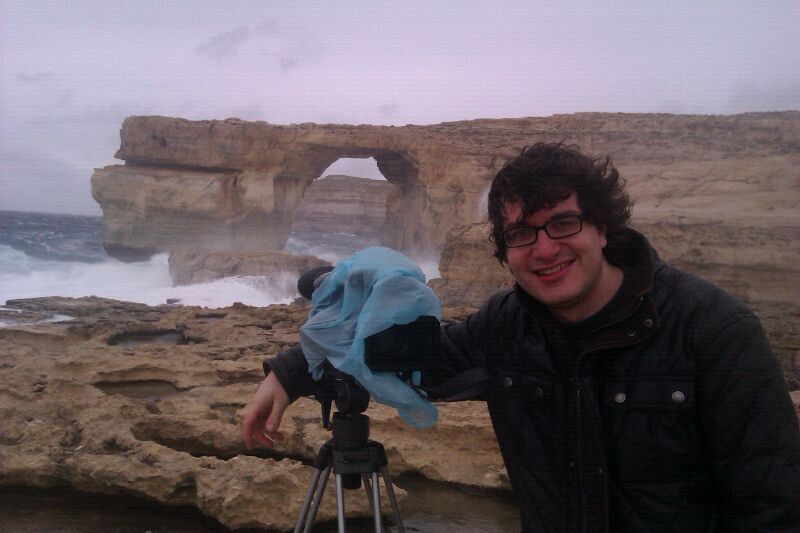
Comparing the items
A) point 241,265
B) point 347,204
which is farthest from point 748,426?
point 347,204

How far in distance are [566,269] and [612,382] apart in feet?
0.85

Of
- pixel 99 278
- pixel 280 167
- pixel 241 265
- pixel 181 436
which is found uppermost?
pixel 280 167

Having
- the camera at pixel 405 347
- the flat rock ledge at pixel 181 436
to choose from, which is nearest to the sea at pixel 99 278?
the flat rock ledge at pixel 181 436

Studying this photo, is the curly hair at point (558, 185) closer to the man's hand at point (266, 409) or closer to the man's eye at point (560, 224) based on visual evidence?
the man's eye at point (560, 224)

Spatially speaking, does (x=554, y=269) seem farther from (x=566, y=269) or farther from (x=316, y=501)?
(x=316, y=501)

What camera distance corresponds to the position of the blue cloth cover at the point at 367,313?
1339 millimetres

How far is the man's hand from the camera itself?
1.50 m

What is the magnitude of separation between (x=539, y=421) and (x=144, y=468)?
2084mm

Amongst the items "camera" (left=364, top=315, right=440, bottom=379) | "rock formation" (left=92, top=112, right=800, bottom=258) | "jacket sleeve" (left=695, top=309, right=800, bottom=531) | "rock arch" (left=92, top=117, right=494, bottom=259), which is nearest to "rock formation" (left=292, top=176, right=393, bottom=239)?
"rock formation" (left=92, top=112, right=800, bottom=258)

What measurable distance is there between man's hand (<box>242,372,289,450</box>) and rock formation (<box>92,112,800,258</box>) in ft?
54.0

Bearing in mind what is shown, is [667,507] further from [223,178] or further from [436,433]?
[223,178]

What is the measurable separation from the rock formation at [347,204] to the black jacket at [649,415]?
4069 centimetres

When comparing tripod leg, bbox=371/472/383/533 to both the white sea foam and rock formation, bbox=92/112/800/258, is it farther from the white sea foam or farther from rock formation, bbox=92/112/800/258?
rock formation, bbox=92/112/800/258

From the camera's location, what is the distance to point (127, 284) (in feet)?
69.9
